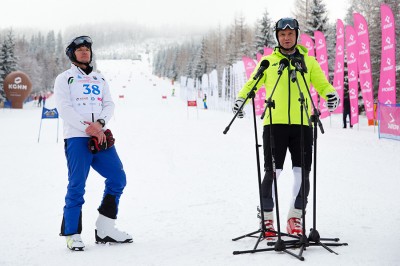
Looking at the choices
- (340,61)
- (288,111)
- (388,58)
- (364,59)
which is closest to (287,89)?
(288,111)

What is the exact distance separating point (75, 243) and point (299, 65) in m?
2.43

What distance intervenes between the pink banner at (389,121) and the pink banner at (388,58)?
28 centimetres

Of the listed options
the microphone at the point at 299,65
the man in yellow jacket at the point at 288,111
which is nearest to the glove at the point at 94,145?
the man in yellow jacket at the point at 288,111

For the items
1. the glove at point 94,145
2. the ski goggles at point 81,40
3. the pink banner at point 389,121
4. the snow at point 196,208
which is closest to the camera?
the snow at point 196,208

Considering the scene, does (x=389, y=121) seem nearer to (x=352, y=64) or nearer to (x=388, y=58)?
(x=388, y=58)

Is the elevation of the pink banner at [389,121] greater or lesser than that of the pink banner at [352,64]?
lesser

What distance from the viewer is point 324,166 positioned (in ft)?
25.1

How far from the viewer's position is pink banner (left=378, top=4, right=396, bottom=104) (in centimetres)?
1206

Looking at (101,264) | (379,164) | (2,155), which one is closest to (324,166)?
(379,164)

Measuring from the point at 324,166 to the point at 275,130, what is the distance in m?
4.62

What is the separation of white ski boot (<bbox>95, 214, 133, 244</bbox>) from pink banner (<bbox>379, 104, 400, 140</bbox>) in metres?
10.6

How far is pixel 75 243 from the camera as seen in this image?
329 centimetres

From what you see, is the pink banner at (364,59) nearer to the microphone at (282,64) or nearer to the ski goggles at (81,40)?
the microphone at (282,64)

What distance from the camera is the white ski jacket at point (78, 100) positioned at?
336cm
